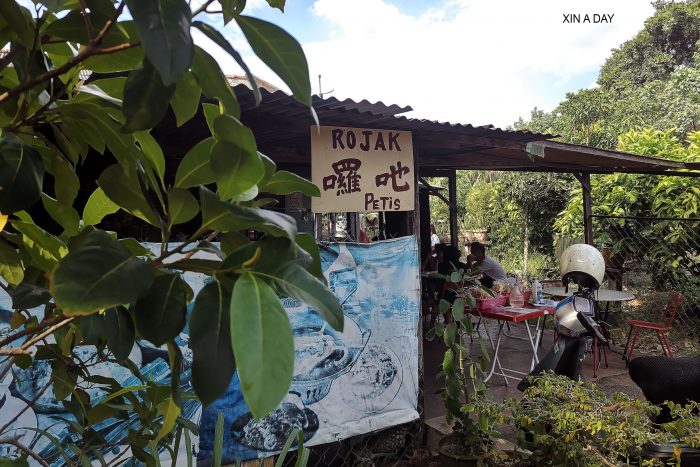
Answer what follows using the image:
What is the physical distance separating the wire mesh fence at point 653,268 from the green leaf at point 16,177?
24.0 ft

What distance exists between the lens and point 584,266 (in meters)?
3.50

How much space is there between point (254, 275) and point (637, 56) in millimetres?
21671

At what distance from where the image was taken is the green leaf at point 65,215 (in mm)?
817

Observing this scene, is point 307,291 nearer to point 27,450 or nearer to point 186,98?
point 186,98

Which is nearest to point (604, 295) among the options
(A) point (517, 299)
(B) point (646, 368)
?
(A) point (517, 299)

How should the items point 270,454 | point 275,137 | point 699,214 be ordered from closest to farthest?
point 270,454 → point 275,137 → point 699,214

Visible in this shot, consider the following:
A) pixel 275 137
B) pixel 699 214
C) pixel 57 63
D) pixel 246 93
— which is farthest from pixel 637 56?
pixel 57 63

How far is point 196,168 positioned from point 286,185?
13 cm

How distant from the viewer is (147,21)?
44 cm

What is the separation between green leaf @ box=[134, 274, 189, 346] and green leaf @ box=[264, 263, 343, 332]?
0.38ft

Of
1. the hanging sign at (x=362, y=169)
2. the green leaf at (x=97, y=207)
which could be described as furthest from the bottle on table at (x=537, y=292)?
the green leaf at (x=97, y=207)

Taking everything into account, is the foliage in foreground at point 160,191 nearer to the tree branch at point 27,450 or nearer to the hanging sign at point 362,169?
the tree branch at point 27,450

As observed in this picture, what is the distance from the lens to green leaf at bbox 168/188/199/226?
58 cm

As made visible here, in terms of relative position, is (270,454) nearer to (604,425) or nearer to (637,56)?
(604,425)
